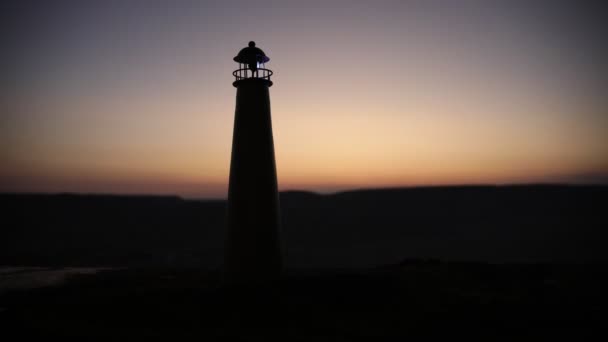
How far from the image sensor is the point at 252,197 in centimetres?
1028

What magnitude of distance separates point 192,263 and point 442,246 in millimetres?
30423

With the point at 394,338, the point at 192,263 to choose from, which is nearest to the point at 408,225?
the point at 192,263

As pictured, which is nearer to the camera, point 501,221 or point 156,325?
point 156,325

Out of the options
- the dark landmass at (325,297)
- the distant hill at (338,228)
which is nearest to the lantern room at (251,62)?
the dark landmass at (325,297)

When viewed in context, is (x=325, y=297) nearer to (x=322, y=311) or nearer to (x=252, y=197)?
(x=322, y=311)

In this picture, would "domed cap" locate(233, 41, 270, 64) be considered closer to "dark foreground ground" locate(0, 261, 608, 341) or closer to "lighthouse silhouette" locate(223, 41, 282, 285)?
"lighthouse silhouette" locate(223, 41, 282, 285)

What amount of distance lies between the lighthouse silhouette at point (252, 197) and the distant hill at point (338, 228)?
69.4 ft

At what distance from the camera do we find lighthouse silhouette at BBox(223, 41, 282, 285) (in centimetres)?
1028

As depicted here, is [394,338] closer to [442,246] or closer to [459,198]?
[442,246]

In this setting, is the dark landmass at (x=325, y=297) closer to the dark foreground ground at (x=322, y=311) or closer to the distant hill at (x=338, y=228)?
the dark foreground ground at (x=322, y=311)

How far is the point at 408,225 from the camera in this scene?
59.8 metres

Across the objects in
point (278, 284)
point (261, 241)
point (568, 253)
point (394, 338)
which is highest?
point (261, 241)

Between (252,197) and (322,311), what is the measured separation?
12.9 feet

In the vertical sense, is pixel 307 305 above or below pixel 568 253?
above
